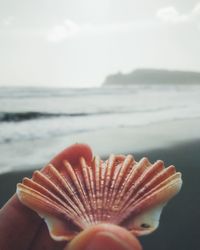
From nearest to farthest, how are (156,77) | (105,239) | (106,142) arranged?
(105,239) → (106,142) → (156,77)

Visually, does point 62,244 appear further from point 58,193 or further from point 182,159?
point 182,159

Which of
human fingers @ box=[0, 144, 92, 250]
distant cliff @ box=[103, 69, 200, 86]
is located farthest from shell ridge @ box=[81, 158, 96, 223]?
distant cliff @ box=[103, 69, 200, 86]

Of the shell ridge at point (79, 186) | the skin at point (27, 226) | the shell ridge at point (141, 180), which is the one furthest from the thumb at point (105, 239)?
the skin at point (27, 226)

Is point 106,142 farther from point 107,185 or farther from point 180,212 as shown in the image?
point 107,185

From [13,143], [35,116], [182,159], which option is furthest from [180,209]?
[35,116]

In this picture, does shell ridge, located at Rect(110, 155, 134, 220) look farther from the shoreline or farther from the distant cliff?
the distant cliff

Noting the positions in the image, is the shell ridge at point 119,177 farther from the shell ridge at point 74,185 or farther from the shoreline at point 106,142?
the shoreline at point 106,142

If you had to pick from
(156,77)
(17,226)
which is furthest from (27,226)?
(156,77)
